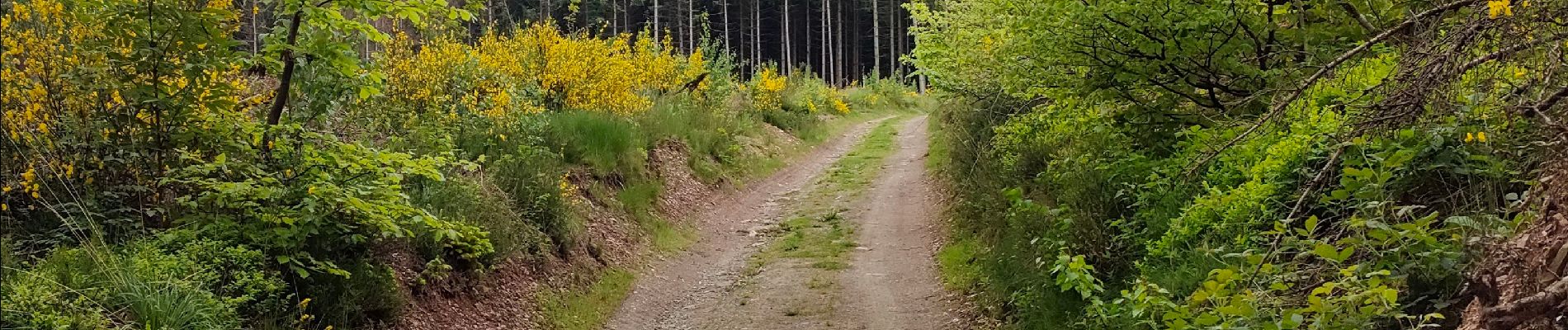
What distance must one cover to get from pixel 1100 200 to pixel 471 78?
6.40 metres

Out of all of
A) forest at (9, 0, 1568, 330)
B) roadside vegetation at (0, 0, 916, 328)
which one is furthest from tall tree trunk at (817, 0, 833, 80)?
roadside vegetation at (0, 0, 916, 328)

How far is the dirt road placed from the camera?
7.49 m

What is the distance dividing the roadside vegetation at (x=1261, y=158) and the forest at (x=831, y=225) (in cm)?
2

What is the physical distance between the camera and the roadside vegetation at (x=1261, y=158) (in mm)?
3133

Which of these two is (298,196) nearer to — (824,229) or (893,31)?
(824,229)

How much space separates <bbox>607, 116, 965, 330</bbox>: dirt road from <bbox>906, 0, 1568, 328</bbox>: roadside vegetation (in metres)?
0.68

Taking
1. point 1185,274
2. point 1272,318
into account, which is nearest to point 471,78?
point 1185,274

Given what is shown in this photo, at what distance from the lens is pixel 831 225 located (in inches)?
432

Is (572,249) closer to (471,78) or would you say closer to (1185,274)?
(471,78)

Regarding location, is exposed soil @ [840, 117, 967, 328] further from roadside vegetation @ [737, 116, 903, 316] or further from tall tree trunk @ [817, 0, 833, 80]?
tall tree trunk @ [817, 0, 833, 80]

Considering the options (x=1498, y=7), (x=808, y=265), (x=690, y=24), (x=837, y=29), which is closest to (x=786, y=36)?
(x=837, y=29)

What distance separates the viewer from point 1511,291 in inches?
111

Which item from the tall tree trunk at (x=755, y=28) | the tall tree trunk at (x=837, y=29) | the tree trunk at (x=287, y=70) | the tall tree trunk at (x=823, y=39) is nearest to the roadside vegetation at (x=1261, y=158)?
the tree trunk at (x=287, y=70)

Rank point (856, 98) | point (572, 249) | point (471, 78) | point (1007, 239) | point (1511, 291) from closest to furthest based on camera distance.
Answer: point (1511, 291)
point (1007, 239)
point (572, 249)
point (471, 78)
point (856, 98)
